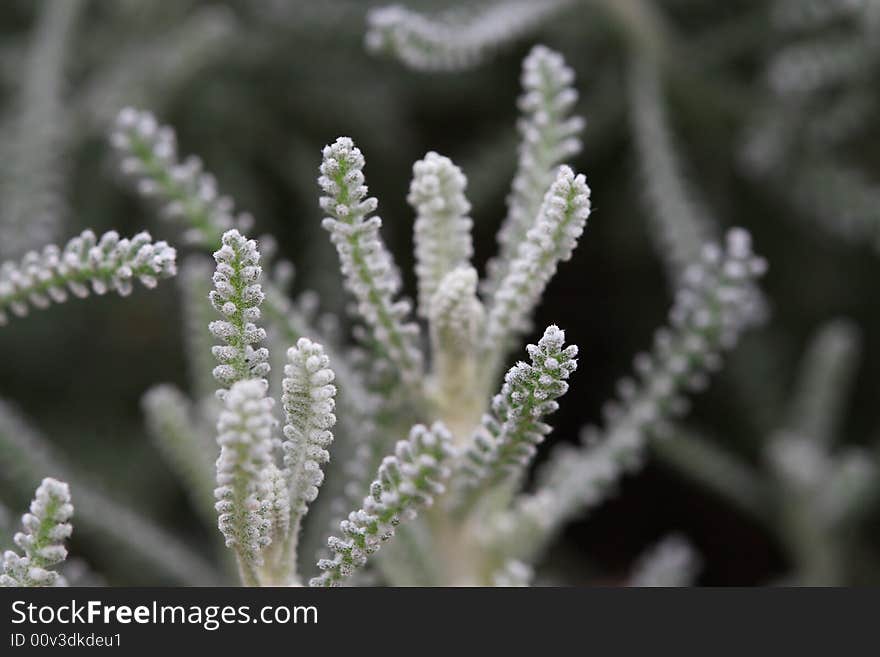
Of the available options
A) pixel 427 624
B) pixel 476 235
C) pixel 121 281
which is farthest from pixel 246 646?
pixel 476 235

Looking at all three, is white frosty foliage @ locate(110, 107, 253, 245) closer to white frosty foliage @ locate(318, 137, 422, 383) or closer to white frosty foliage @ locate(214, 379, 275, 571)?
white frosty foliage @ locate(318, 137, 422, 383)

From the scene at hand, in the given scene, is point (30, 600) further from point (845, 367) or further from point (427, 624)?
point (845, 367)

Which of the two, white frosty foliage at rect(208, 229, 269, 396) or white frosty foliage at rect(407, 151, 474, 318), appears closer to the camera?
white frosty foliage at rect(208, 229, 269, 396)

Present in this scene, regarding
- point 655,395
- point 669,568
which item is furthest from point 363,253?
point 669,568

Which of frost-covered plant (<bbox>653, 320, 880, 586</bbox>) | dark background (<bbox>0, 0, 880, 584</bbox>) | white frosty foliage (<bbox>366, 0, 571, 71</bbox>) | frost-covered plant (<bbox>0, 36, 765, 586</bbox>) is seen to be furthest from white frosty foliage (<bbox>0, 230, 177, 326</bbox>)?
frost-covered plant (<bbox>653, 320, 880, 586</bbox>)

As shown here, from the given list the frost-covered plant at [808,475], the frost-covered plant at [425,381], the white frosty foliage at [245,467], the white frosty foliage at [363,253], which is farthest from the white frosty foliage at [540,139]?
the frost-covered plant at [808,475]

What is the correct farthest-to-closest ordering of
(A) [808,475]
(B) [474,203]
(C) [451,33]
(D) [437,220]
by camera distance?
(B) [474,203], (A) [808,475], (C) [451,33], (D) [437,220]

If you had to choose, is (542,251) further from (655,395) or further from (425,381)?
(655,395)
